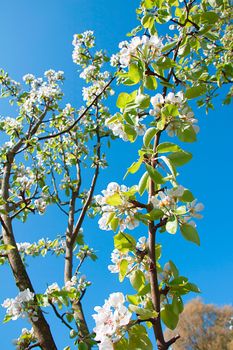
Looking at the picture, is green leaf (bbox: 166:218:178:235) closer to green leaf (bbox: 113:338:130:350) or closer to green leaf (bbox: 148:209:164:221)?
green leaf (bbox: 148:209:164:221)

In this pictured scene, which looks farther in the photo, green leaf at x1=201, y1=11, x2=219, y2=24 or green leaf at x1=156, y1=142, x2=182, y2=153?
green leaf at x1=201, y1=11, x2=219, y2=24

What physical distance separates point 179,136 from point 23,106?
4.04 meters

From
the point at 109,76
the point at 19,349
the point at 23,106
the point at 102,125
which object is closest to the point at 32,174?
the point at 23,106

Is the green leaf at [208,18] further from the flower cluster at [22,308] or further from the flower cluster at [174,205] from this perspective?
the flower cluster at [22,308]

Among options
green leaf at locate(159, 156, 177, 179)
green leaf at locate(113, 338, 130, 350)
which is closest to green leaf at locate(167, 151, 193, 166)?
green leaf at locate(159, 156, 177, 179)

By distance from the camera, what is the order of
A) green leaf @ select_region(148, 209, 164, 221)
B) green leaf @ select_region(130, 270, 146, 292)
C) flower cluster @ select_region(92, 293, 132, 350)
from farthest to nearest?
green leaf @ select_region(130, 270, 146, 292)
green leaf @ select_region(148, 209, 164, 221)
flower cluster @ select_region(92, 293, 132, 350)

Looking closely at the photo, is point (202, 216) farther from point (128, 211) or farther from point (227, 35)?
point (227, 35)

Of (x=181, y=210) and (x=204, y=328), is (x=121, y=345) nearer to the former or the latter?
(x=181, y=210)

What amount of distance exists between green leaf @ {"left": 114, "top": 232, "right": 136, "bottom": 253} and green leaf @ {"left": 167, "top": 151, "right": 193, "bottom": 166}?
1.02 ft

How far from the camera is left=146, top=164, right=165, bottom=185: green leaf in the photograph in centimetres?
115

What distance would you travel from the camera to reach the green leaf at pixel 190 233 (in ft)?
3.85

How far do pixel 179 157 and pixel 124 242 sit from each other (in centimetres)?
36

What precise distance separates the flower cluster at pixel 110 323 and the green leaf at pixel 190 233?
11.6 inches

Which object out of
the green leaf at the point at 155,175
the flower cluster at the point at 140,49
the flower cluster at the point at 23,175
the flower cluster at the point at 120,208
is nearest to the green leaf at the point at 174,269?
the flower cluster at the point at 120,208
